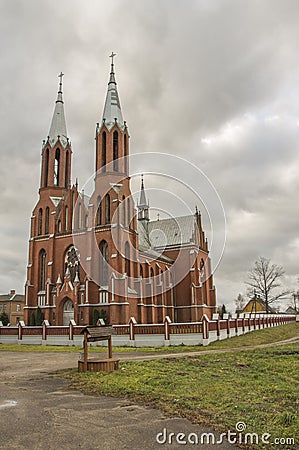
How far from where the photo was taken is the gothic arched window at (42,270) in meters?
41.2

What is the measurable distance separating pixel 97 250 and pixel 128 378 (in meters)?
28.6

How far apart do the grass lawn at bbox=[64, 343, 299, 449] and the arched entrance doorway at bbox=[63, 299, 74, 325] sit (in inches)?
1004

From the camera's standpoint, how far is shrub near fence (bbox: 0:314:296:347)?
25.6m

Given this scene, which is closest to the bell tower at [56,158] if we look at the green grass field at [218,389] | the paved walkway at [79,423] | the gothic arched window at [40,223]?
the gothic arched window at [40,223]

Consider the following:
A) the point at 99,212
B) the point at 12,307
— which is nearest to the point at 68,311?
the point at 99,212

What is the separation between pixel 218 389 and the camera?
28.4 ft

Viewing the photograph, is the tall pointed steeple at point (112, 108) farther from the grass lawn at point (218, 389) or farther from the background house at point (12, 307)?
the background house at point (12, 307)

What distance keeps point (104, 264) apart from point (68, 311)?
5778mm

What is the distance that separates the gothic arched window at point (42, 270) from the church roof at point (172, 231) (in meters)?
17.4

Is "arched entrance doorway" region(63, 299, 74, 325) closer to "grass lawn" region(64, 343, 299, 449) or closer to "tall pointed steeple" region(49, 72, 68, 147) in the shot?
"tall pointed steeple" region(49, 72, 68, 147)

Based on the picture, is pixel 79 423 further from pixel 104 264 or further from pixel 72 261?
pixel 72 261

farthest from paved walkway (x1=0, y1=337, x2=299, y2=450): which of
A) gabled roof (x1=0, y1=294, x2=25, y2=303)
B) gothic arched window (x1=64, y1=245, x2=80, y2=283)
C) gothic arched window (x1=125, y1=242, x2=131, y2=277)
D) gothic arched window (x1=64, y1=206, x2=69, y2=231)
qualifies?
gabled roof (x1=0, y1=294, x2=25, y2=303)

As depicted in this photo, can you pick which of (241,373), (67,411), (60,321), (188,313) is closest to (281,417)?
(67,411)

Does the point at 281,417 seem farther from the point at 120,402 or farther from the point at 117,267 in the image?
the point at 117,267
